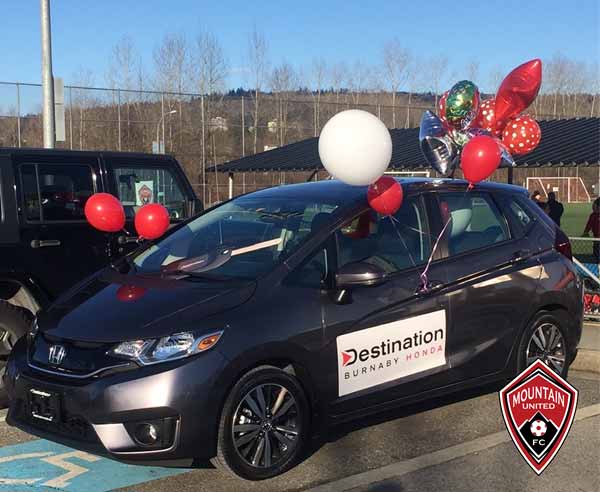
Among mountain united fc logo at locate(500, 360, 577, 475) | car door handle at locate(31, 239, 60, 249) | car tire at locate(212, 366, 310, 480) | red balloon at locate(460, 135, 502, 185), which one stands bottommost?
car tire at locate(212, 366, 310, 480)

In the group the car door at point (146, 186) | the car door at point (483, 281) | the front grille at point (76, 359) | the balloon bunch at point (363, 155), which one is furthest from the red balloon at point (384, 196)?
the car door at point (146, 186)

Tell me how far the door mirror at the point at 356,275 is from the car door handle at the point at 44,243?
2.65 meters

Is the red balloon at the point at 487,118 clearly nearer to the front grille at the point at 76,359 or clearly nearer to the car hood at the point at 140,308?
the car hood at the point at 140,308

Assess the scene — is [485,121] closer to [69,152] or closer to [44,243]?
[69,152]

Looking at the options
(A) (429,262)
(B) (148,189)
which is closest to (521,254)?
(A) (429,262)

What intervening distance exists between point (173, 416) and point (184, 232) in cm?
191

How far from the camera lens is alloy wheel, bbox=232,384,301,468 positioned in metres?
4.30

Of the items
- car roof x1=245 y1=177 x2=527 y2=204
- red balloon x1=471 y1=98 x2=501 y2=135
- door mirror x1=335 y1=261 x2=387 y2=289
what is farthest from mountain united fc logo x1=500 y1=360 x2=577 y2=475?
red balloon x1=471 y1=98 x2=501 y2=135

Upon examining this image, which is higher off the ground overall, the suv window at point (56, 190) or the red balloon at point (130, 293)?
the suv window at point (56, 190)

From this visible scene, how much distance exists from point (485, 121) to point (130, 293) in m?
4.54

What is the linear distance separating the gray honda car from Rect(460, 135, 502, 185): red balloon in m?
0.25

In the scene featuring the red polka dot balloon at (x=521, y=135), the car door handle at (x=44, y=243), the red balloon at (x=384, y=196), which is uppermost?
the red polka dot balloon at (x=521, y=135)

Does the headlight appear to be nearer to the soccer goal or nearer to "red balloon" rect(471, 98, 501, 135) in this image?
"red balloon" rect(471, 98, 501, 135)

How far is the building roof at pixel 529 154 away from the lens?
44.3 feet
